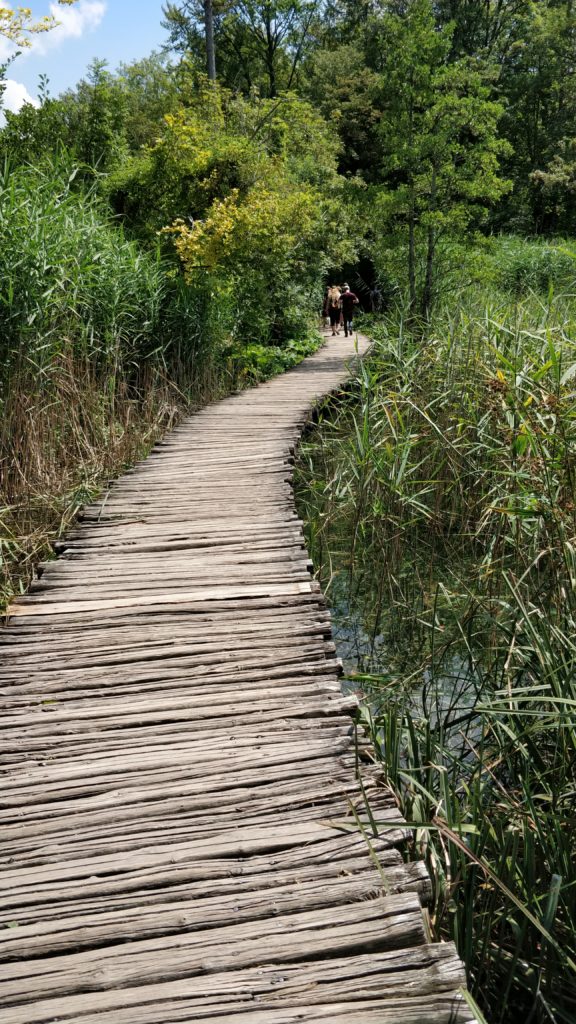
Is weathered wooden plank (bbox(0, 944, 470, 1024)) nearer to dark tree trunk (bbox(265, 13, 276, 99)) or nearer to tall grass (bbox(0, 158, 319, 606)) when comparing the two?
tall grass (bbox(0, 158, 319, 606))

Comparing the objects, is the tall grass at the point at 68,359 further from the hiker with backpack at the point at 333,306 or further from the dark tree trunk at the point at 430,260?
the hiker with backpack at the point at 333,306

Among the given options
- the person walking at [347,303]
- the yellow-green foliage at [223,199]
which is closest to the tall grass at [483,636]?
the yellow-green foliage at [223,199]

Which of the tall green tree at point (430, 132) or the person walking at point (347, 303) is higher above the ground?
the tall green tree at point (430, 132)

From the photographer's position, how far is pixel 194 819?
95.9 inches

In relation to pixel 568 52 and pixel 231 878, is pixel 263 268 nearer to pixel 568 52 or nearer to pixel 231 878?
pixel 231 878

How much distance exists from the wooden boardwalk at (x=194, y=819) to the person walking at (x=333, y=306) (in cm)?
1385

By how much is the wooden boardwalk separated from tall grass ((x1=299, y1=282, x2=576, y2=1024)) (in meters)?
0.28

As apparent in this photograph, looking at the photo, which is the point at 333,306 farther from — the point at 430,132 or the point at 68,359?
the point at 68,359

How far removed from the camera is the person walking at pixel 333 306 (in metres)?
17.4

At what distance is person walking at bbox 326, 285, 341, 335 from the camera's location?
1744 centimetres

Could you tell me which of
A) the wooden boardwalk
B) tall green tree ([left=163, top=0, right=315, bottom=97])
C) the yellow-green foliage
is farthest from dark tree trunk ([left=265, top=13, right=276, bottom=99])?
the wooden boardwalk

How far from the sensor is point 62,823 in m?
2.46

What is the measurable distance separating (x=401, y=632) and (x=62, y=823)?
2.59 m

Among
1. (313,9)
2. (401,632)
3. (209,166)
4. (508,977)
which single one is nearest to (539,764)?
(508,977)
